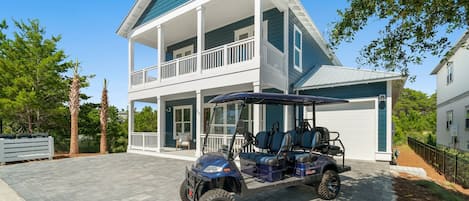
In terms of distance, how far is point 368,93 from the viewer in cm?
920

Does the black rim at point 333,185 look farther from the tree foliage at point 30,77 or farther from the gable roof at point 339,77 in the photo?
the tree foliage at point 30,77

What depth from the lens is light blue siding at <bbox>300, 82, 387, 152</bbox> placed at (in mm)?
8820

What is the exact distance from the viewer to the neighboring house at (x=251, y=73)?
27.9ft

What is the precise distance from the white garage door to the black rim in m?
5.14

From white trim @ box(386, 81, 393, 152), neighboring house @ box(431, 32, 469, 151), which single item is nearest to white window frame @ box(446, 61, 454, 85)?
neighboring house @ box(431, 32, 469, 151)

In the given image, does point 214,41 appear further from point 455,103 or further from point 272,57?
point 455,103

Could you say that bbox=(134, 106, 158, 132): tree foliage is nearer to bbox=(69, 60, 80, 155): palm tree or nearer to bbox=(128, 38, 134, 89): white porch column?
bbox=(69, 60, 80, 155): palm tree

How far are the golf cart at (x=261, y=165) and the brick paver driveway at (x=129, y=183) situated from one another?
582 millimetres

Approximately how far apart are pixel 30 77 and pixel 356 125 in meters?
16.6

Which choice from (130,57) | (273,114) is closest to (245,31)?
(273,114)

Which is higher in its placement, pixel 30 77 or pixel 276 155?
pixel 30 77

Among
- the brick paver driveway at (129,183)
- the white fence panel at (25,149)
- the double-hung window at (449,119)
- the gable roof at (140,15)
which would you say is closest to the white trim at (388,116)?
the brick paver driveway at (129,183)

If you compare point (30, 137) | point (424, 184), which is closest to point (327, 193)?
point (424, 184)

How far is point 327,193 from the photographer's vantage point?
4648mm
